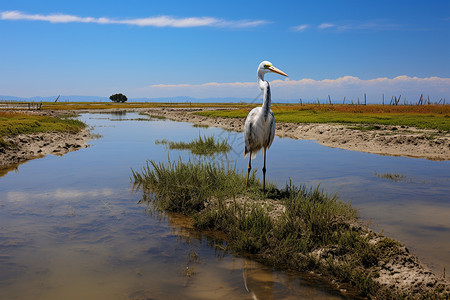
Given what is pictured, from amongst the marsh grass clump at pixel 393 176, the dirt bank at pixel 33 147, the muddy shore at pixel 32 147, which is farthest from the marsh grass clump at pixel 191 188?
the dirt bank at pixel 33 147

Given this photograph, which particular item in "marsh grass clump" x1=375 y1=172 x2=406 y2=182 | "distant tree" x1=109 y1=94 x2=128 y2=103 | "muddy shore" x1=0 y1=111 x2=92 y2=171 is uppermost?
"distant tree" x1=109 y1=94 x2=128 y2=103

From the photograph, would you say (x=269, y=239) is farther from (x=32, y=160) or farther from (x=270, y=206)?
(x=32, y=160)

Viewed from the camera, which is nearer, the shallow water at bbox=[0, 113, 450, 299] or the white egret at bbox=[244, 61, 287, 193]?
the shallow water at bbox=[0, 113, 450, 299]

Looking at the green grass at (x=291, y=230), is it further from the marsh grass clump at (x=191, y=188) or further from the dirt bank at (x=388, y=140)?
the dirt bank at (x=388, y=140)

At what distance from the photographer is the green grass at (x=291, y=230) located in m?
4.67

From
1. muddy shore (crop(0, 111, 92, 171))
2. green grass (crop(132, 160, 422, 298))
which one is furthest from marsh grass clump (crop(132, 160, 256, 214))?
muddy shore (crop(0, 111, 92, 171))

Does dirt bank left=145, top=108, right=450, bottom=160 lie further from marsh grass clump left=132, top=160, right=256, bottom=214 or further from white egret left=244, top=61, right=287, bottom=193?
marsh grass clump left=132, top=160, right=256, bottom=214

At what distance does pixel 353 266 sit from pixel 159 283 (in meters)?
2.69

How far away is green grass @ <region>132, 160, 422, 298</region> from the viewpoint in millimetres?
4672

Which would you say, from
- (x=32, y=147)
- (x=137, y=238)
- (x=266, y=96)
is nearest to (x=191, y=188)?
(x=137, y=238)

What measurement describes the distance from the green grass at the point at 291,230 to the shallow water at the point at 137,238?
319 millimetres

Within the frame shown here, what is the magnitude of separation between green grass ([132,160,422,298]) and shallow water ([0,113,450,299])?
1.05 ft

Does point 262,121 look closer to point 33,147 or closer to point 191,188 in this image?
point 191,188

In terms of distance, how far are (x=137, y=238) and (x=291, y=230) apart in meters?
2.80
